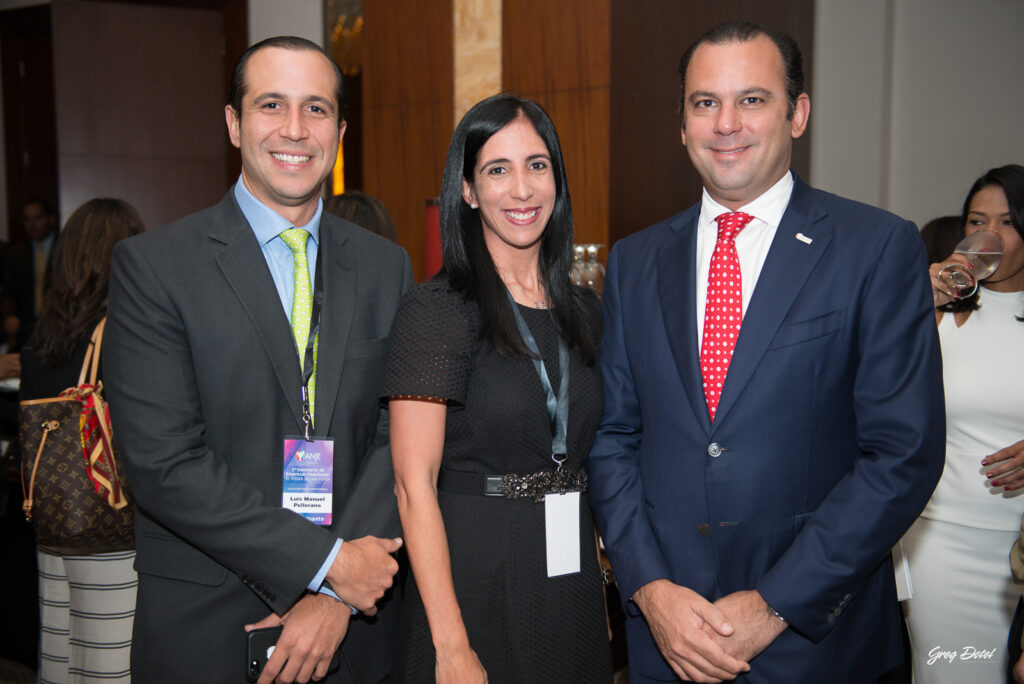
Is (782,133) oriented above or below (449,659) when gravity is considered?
above

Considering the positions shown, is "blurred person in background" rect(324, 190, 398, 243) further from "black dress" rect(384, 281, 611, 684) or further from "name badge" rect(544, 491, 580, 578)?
"name badge" rect(544, 491, 580, 578)

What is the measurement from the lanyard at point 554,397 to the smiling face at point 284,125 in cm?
56

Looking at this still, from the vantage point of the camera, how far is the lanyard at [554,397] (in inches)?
73.0

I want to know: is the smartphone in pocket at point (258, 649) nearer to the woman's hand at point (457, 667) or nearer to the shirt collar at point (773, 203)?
the woman's hand at point (457, 667)

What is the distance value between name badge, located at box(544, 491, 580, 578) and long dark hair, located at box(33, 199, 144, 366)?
1.72 metres

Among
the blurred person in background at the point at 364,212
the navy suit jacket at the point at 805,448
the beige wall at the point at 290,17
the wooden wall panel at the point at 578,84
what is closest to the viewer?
the navy suit jacket at the point at 805,448

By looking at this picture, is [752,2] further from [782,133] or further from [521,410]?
[521,410]

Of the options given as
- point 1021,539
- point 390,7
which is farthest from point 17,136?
point 1021,539

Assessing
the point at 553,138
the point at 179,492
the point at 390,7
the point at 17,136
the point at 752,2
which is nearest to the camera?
the point at 179,492

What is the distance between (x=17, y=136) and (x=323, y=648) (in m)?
8.92

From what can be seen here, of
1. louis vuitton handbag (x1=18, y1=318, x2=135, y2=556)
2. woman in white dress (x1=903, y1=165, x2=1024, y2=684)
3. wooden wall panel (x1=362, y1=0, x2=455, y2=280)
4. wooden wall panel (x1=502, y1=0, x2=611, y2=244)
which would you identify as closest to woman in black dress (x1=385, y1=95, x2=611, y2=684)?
louis vuitton handbag (x1=18, y1=318, x2=135, y2=556)

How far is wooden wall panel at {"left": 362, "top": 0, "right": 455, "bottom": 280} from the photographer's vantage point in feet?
18.1

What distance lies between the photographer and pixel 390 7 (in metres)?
5.71

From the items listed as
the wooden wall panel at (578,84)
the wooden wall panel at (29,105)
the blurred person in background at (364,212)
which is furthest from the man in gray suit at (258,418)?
the wooden wall panel at (29,105)
